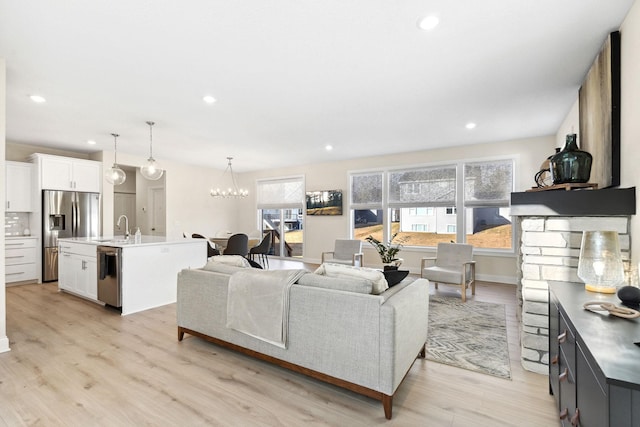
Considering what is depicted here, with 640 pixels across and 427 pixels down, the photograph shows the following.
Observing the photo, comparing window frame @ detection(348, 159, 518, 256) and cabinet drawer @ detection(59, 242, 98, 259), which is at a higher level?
window frame @ detection(348, 159, 518, 256)

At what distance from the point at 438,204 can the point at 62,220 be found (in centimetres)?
729

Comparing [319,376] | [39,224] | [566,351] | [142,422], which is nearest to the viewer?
[566,351]

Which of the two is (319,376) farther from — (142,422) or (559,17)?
(559,17)

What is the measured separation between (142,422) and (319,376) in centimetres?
111

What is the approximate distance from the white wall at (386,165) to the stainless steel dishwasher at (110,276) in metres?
4.07

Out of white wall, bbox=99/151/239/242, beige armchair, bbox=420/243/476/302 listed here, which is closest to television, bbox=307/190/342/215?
white wall, bbox=99/151/239/242

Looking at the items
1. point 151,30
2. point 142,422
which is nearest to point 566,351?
point 142,422

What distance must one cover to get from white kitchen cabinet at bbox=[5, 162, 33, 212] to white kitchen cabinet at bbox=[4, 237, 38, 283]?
0.59 m

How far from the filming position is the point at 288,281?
2256 millimetres

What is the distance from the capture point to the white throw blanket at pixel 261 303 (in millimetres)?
2219

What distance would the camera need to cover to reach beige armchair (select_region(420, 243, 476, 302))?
14.4 feet

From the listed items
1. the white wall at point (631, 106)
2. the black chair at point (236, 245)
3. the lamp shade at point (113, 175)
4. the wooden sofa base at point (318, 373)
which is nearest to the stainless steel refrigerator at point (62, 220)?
the lamp shade at point (113, 175)

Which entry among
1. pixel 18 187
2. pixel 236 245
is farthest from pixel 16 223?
pixel 236 245

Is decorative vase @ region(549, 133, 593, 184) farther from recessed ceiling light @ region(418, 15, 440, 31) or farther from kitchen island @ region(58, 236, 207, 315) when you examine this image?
kitchen island @ region(58, 236, 207, 315)
